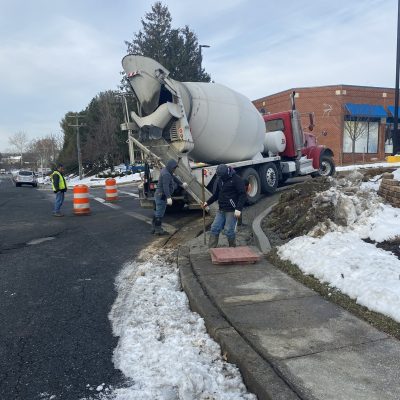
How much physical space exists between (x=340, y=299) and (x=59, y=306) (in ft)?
11.0

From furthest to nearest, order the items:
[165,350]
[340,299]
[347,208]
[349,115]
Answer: [349,115]
[347,208]
[340,299]
[165,350]

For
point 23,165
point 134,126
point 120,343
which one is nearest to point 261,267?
point 120,343

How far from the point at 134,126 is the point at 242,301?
7.12 m

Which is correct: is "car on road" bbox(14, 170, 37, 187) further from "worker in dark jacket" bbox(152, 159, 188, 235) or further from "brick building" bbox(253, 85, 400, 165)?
"worker in dark jacket" bbox(152, 159, 188, 235)

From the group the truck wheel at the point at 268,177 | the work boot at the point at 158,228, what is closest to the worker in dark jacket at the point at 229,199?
the work boot at the point at 158,228

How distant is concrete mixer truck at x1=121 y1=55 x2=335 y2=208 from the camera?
32.2 ft

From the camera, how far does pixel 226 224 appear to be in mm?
7043

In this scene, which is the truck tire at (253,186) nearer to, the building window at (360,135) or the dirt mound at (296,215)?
the dirt mound at (296,215)

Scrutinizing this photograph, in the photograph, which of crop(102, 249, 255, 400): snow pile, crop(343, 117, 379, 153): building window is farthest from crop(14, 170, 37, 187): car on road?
crop(102, 249, 255, 400): snow pile

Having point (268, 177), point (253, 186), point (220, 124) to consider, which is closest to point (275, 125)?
point (268, 177)

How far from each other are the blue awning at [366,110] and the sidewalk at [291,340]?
3133cm

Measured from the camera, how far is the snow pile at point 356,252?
14.0 feet

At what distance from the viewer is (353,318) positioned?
13.0 feet

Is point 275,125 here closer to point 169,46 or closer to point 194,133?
point 194,133
